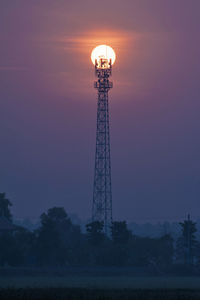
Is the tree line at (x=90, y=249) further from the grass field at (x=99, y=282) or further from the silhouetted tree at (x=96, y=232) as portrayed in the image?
the grass field at (x=99, y=282)

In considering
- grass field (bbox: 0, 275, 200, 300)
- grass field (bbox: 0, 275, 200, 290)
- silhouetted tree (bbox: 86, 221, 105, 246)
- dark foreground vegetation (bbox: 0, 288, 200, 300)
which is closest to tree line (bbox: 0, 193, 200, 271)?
silhouetted tree (bbox: 86, 221, 105, 246)

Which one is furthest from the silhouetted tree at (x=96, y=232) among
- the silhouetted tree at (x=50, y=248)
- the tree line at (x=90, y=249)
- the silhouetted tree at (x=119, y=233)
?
the silhouetted tree at (x=50, y=248)

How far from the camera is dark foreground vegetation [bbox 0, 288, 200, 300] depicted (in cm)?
5547

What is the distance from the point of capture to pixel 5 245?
93312 mm

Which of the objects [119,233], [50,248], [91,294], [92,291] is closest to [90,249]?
[119,233]

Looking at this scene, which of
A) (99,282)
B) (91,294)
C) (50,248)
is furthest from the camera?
(50,248)

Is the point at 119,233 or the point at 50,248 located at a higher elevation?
the point at 119,233

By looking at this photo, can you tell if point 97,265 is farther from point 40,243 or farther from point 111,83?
point 111,83

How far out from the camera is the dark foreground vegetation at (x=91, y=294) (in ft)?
182

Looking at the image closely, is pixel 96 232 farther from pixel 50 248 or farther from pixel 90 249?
pixel 50 248

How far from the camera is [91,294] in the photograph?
58281 mm

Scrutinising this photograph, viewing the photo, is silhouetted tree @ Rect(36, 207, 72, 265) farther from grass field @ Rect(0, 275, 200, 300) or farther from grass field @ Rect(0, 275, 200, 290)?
grass field @ Rect(0, 275, 200, 300)

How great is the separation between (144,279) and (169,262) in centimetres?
2329

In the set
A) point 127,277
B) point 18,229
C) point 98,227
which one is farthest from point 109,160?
point 127,277
